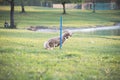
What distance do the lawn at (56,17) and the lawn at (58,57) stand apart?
246mm

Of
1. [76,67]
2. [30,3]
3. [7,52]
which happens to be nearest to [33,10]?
[30,3]

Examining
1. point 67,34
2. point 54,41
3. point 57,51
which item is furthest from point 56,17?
point 57,51

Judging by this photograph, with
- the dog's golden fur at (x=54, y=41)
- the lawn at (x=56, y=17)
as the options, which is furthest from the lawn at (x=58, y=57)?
the lawn at (x=56, y=17)

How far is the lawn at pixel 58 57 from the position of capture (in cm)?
636

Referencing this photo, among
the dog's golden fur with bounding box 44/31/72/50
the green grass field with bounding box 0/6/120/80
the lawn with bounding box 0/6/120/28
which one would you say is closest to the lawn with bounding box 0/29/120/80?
the green grass field with bounding box 0/6/120/80

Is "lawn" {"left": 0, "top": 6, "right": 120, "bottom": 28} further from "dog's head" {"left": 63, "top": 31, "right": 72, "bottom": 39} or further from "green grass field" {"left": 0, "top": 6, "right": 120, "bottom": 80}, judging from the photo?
"dog's head" {"left": 63, "top": 31, "right": 72, "bottom": 39}

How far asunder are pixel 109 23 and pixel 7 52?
237cm

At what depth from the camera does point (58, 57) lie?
731 centimetres

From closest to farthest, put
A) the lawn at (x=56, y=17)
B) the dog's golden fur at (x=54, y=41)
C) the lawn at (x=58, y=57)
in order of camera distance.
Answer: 1. the lawn at (x=58, y=57)
2. the lawn at (x=56, y=17)
3. the dog's golden fur at (x=54, y=41)

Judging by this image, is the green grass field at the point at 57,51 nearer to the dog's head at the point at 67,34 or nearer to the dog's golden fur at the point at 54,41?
the dog's golden fur at the point at 54,41

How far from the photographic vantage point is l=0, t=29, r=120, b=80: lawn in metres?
6.36

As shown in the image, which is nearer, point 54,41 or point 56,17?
point 54,41

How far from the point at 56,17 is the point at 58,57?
1.26 meters

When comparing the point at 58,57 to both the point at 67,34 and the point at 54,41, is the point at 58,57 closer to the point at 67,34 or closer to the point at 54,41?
the point at 54,41
